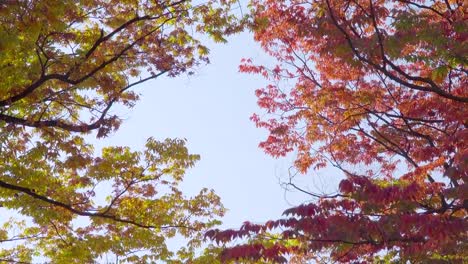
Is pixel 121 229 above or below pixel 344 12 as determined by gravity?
below

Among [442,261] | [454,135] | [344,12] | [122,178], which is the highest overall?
[344,12]

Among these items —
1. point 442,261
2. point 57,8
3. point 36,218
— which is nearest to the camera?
point 57,8

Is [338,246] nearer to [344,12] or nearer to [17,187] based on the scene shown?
[344,12]

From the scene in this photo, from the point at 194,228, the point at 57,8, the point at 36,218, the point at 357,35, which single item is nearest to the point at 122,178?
the point at 36,218

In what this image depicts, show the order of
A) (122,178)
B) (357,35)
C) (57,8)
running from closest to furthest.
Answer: (57,8) → (357,35) → (122,178)

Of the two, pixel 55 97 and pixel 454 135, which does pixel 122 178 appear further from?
pixel 454 135

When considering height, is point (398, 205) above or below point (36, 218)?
below

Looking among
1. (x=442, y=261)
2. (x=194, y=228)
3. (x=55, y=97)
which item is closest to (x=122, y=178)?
(x=55, y=97)

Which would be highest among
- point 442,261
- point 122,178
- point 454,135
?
point 122,178

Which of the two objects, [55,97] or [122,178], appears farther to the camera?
[122,178]

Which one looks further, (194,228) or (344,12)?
(194,228)

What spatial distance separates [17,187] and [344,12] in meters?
6.64

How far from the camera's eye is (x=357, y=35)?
899cm

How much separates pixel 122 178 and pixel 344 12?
5.81 metres
